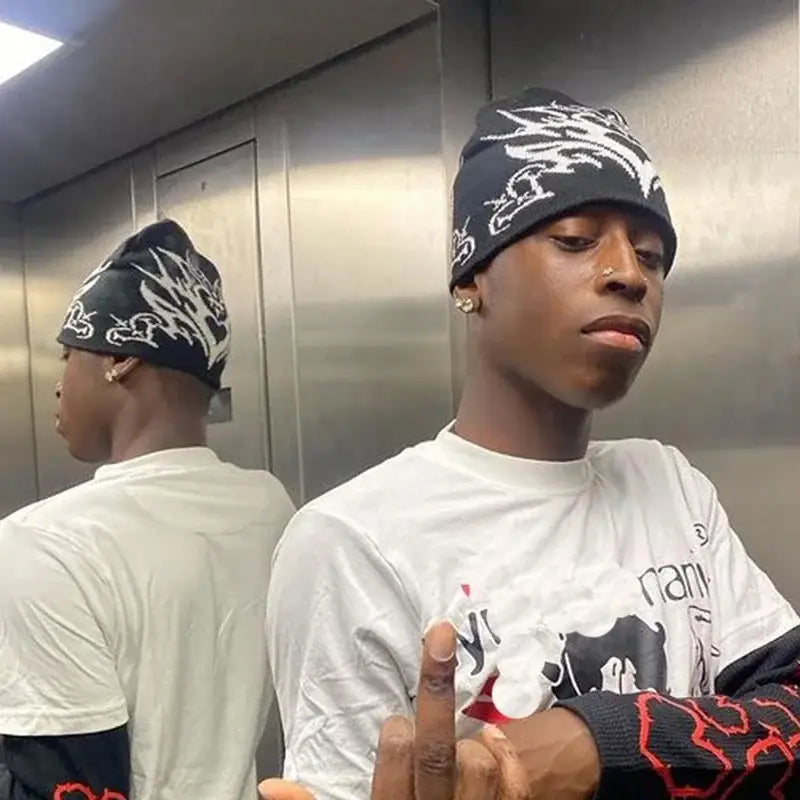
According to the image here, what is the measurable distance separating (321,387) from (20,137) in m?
0.58

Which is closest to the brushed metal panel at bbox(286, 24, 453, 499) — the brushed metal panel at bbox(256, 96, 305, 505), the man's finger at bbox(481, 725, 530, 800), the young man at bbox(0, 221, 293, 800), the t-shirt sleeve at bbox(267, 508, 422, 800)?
the brushed metal panel at bbox(256, 96, 305, 505)

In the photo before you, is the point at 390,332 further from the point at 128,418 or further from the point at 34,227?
the point at 34,227

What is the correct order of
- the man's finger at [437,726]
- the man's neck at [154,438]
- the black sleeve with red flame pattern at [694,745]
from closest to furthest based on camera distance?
the man's finger at [437,726] < the black sleeve with red flame pattern at [694,745] < the man's neck at [154,438]

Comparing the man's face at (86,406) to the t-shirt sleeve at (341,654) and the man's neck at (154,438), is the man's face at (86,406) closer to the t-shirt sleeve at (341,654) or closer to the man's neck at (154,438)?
the man's neck at (154,438)

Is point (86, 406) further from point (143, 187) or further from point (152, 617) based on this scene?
point (143, 187)

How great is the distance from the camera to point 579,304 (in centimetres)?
66

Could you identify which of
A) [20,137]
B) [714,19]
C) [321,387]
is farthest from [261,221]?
[714,19]

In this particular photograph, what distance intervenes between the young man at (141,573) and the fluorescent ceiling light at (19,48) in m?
0.27

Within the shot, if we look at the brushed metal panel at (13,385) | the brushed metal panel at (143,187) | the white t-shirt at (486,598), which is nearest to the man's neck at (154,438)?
the white t-shirt at (486,598)

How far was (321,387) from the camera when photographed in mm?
1316

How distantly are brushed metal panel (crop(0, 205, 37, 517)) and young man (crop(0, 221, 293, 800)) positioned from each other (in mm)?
586

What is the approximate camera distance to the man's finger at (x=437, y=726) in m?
0.41

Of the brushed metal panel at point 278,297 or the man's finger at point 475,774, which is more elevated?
the brushed metal panel at point 278,297

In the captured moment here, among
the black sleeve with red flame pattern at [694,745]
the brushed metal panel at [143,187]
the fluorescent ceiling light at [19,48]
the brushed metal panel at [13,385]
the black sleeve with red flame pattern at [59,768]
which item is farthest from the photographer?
Result: the brushed metal panel at [13,385]
